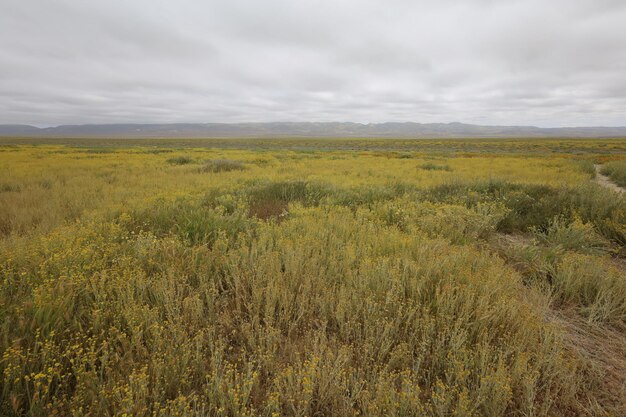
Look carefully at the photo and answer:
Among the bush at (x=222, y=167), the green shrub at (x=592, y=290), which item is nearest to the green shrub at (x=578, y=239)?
the green shrub at (x=592, y=290)

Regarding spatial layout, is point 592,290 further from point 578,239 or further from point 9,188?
point 9,188

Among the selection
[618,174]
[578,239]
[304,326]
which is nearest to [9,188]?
[304,326]

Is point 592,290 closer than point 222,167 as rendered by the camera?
Yes

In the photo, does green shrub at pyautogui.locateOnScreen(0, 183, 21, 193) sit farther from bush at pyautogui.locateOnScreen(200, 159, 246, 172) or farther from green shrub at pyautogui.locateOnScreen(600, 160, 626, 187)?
green shrub at pyautogui.locateOnScreen(600, 160, 626, 187)

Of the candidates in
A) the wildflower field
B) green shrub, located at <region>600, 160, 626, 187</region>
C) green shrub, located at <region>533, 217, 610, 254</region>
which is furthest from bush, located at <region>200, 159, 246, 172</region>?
green shrub, located at <region>600, 160, 626, 187</region>

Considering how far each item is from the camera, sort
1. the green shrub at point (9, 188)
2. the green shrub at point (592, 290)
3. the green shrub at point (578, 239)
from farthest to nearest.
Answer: the green shrub at point (9, 188), the green shrub at point (578, 239), the green shrub at point (592, 290)

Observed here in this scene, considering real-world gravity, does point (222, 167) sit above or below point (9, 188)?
above

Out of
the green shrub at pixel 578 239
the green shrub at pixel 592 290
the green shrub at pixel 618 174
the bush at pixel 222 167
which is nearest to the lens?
the green shrub at pixel 592 290

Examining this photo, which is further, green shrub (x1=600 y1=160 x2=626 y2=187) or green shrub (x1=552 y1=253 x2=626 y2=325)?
green shrub (x1=600 y1=160 x2=626 y2=187)

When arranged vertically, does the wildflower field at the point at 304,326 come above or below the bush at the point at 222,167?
below

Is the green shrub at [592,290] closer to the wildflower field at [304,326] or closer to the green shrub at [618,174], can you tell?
the wildflower field at [304,326]

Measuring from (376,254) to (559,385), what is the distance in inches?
90.5

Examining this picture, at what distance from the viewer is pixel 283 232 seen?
194 inches

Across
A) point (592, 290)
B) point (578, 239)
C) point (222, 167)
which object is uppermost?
point (222, 167)
